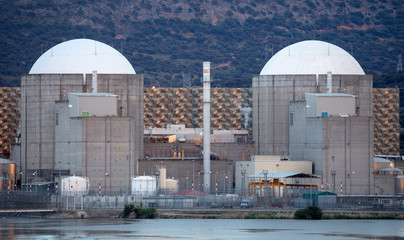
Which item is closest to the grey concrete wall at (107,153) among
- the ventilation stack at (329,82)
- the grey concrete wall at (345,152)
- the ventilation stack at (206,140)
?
the ventilation stack at (206,140)

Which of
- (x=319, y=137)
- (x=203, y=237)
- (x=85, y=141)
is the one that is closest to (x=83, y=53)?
(x=85, y=141)

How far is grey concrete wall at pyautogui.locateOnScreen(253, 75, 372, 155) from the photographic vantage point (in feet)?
500

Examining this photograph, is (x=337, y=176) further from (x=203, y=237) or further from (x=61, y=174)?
(x=203, y=237)

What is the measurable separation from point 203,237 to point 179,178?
56625 millimetres

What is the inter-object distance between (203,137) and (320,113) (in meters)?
17.0

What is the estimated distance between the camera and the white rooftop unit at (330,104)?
144250 mm

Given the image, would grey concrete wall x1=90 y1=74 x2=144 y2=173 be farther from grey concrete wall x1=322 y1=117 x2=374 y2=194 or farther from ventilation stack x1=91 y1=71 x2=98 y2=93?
grey concrete wall x1=322 y1=117 x2=374 y2=194

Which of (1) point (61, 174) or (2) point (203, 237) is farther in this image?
(1) point (61, 174)

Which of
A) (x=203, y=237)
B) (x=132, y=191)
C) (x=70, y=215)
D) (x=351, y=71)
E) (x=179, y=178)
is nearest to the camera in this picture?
(x=203, y=237)

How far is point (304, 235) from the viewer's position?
92.2 metres

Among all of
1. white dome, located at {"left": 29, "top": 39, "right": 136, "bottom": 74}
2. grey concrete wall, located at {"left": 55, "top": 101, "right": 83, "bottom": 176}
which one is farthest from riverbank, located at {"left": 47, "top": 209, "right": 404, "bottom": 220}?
→ white dome, located at {"left": 29, "top": 39, "right": 136, "bottom": 74}

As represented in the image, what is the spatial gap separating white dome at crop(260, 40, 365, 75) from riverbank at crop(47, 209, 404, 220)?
43.0 metres

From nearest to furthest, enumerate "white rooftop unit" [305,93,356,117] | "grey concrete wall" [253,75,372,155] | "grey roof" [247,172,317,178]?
"grey roof" [247,172,317,178] < "white rooftop unit" [305,93,356,117] < "grey concrete wall" [253,75,372,155]

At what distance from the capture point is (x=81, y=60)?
496ft
